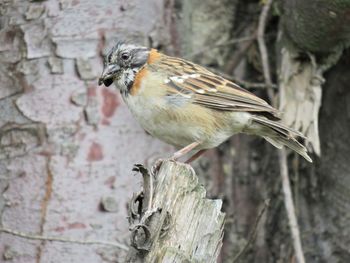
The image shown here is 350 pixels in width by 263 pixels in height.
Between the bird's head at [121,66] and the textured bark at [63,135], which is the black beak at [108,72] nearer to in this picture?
the bird's head at [121,66]

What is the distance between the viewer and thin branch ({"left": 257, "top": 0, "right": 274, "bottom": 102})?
6.30 meters

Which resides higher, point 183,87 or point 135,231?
point 183,87

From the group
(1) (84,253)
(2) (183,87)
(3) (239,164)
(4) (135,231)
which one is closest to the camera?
(4) (135,231)

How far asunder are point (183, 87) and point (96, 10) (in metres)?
1.06

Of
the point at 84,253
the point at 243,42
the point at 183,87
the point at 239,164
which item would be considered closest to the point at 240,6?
the point at 243,42

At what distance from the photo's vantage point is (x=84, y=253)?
Result: 222 inches

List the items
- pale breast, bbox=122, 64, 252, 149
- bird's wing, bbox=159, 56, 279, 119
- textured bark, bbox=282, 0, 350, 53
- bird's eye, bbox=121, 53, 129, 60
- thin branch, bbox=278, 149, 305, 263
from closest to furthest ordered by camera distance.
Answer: pale breast, bbox=122, 64, 252, 149 → bird's wing, bbox=159, 56, 279, 119 → bird's eye, bbox=121, 53, 129, 60 → textured bark, bbox=282, 0, 350, 53 → thin branch, bbox=278, 149, 305, 263

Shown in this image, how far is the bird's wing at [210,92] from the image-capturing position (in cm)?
507

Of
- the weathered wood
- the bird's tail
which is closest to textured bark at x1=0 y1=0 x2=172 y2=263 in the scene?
the bird's tail

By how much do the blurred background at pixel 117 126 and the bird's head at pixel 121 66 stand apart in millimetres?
595

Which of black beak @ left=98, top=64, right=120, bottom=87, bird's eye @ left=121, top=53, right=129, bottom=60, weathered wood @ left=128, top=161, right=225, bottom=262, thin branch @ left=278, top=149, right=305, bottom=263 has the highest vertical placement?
bird's eye @ left=121, top=53, right=129, bottom=60

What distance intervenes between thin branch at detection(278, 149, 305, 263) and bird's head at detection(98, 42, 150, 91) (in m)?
1.39

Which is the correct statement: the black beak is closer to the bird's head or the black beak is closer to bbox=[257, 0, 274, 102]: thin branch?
the bird's head

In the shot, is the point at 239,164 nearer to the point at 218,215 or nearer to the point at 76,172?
the point at 76,172
